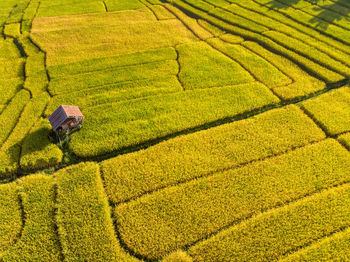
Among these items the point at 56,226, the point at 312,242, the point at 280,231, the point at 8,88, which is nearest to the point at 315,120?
the point at 312,242

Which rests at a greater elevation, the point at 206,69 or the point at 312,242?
the point at 206,69

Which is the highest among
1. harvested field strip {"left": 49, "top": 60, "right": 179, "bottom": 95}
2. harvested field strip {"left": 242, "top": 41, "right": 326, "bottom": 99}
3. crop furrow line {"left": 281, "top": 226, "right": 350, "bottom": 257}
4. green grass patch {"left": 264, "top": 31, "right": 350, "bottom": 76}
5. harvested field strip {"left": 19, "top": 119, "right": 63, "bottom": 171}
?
green grass patch {"left": 264, "top": 31, "right": 350, "bottom": 76}

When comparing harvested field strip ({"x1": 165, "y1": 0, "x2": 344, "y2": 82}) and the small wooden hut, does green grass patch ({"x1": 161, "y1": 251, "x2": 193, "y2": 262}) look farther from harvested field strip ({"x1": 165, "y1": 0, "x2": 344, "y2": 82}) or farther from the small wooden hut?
harvested field strip ({"x1": 165, "y1": 0, "x2": 344, "y2": 82})

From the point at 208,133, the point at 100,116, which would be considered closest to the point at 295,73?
the point at 208,133

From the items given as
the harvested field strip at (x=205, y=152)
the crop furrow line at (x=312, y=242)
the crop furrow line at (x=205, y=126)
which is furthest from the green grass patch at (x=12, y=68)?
the crop furrow line at (x=312, y=242)

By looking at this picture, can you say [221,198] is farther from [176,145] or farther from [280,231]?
[176,145]

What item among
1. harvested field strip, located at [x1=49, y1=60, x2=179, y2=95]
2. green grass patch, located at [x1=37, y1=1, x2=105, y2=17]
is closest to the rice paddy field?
harvested field strip, located at [x1=49, y1=60, x2=179, y2=95]

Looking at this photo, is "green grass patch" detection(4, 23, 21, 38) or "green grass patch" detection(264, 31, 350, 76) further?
"green grass patch" detection(4, 23, 21, 38)
